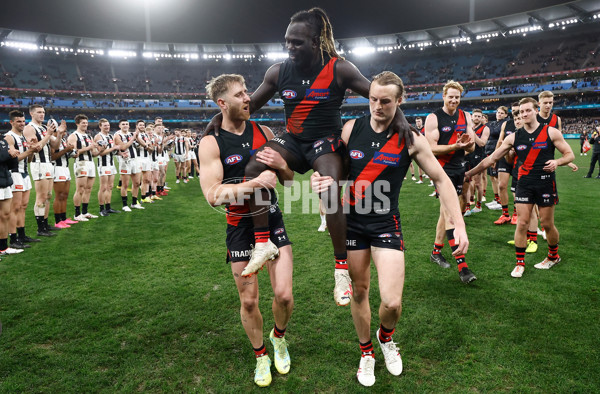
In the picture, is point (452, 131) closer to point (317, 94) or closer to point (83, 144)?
point (317, 94)

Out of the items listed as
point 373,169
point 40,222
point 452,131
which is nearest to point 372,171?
point 373,169

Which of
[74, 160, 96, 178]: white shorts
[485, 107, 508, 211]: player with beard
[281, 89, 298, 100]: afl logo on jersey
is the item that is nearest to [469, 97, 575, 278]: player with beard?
[281, 89, 298, 100]: afl logo on jersey

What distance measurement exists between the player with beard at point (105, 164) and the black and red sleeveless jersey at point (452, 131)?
29.0 feet

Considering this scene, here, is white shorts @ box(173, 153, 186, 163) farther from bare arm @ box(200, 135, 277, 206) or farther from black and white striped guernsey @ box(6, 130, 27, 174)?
bare arm @ box(200, 135, 277, 206)

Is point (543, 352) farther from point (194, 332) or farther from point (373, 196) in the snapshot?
point (194, 332)

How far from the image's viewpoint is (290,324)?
153 inches

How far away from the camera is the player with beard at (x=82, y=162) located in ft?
28.9

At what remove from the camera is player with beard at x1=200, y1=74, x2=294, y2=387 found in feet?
Answer: 9.57

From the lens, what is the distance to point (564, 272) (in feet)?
16.9

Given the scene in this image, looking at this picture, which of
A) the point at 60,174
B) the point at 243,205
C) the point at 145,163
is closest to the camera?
the point at 243,205

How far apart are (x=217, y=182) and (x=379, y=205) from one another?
1438 mm

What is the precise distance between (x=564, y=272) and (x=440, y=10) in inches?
1859

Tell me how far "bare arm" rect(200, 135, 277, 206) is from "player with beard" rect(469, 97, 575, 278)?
3.95m

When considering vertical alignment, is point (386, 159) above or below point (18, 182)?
above
